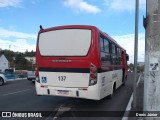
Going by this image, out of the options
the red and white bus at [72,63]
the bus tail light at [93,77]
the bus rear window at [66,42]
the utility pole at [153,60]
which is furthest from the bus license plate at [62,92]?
the utility pole at [153,60]

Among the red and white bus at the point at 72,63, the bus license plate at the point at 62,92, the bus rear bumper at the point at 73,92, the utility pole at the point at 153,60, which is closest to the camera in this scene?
the utility pole at the point at 153,60

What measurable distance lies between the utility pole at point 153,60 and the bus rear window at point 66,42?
263cm

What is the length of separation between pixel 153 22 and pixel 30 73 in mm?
22128

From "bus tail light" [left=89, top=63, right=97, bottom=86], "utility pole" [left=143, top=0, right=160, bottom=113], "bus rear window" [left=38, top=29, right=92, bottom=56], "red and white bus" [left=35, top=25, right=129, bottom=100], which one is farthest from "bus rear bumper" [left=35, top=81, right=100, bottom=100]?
"utility pole" [left=143, top=0, right=160, bottom=113]

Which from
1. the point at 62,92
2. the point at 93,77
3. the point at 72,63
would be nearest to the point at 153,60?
the point at 93,77

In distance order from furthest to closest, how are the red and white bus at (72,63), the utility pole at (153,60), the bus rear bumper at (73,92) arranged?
the red and white bus at (72,63) → the bus rear bumper at (73,92) → the utility pole at (153,60)

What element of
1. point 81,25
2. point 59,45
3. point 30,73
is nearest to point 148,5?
point 81,25

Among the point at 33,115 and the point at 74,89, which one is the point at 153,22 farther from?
the point at 33,115

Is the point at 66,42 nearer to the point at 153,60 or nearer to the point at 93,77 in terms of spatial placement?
the point at 93,77

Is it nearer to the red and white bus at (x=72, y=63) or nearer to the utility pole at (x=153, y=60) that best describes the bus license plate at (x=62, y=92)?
the red and white bus at (x=72, y=63)

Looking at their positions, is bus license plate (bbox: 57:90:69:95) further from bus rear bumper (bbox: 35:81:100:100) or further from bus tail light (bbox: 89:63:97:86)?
bus tail light (bbox: 89:63:97:86)

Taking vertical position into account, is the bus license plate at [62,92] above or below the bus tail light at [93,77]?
below

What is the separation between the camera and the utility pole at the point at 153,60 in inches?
266

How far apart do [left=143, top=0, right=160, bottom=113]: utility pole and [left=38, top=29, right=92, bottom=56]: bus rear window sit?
2630mm
